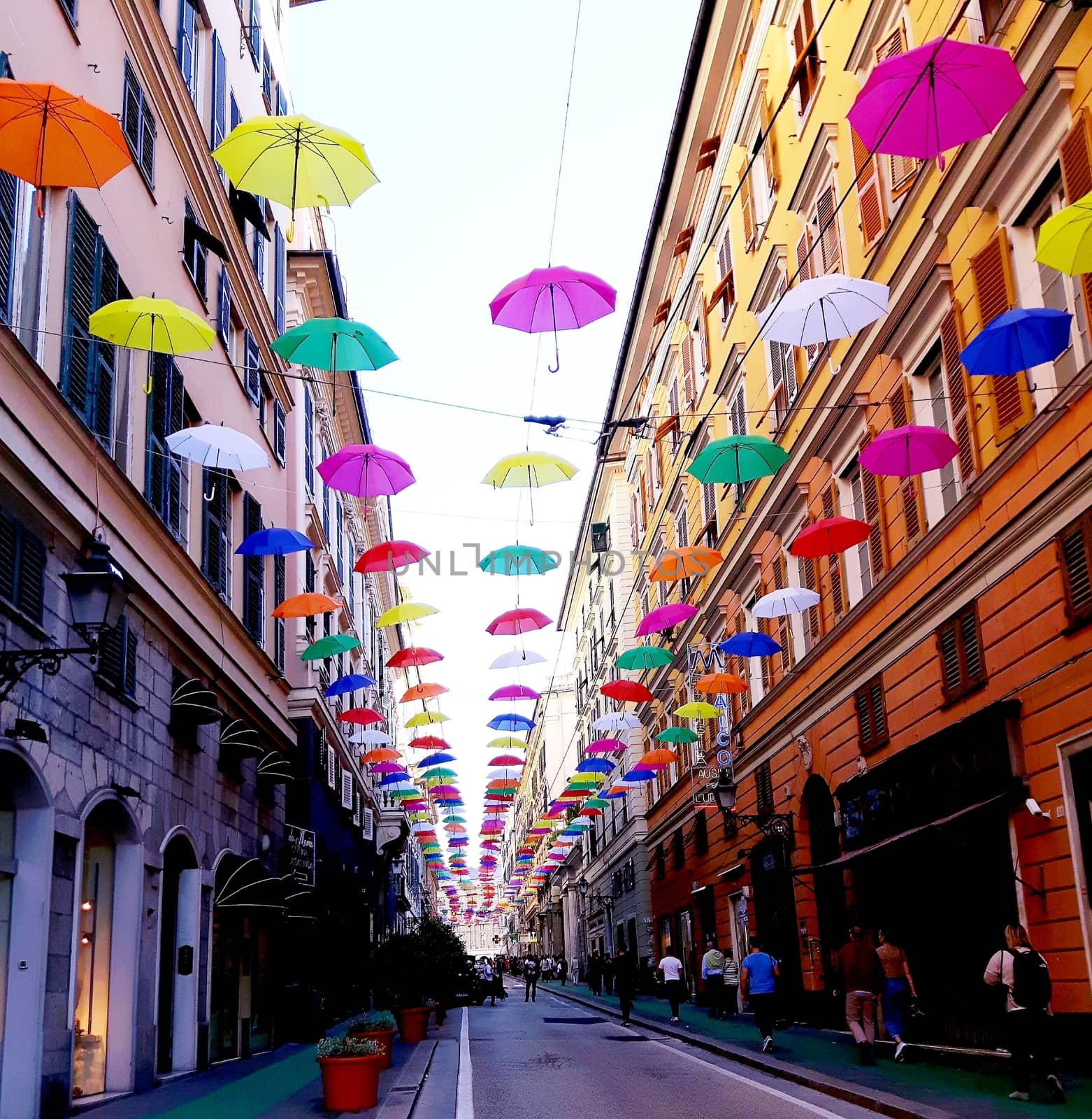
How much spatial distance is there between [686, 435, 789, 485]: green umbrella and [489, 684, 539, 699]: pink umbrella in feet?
54.2

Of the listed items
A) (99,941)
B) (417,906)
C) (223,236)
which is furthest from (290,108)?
(417,906)

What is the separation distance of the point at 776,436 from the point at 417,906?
79364 mm

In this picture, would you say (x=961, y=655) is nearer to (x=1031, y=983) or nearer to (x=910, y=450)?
A: (x=910, y=450)

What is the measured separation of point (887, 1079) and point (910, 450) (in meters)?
6.96

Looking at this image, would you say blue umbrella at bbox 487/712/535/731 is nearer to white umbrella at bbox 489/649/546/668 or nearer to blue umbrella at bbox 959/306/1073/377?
white umbrella at bbox 489/649/546/668

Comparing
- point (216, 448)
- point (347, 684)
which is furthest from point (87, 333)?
point (347, 684)

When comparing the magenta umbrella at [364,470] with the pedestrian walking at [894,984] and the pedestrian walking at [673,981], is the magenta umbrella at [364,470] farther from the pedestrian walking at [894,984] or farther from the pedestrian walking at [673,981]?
the pedestrian walking at [673,981]

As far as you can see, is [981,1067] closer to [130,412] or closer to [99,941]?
[99,941]

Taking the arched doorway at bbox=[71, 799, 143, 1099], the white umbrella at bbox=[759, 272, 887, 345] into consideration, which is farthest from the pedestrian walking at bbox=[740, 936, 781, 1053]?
the white umbrella at bbox=[759, 272, 887, 345]

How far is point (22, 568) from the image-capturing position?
11.3m

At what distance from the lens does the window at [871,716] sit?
64.0 feet

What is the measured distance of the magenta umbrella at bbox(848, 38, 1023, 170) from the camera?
10.3m

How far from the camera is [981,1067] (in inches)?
564

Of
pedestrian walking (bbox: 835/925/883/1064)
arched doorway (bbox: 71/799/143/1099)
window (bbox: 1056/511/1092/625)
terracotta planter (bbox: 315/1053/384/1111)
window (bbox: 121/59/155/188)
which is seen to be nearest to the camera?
terracotta planter (bbox: 315/1053/384/1111)
